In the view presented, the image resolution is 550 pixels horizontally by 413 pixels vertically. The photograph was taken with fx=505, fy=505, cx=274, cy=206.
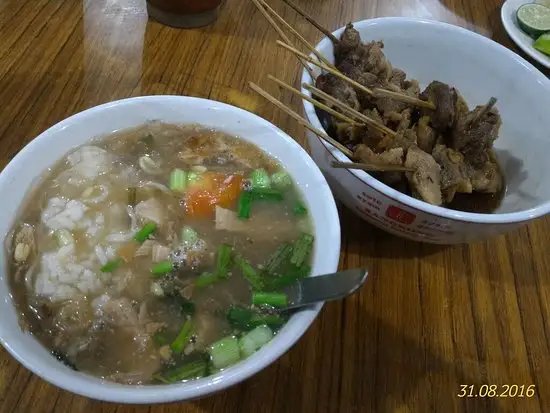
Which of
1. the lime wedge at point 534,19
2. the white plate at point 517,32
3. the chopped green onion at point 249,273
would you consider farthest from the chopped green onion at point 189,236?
the lime wedge at point 534,19

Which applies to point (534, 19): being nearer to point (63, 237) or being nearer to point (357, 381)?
point (357, 381)

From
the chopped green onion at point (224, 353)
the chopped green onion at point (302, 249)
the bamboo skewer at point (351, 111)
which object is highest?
the bamboo skewer at point (351, 111)

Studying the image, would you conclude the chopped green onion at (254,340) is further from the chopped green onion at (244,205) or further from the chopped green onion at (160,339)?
the chopped green onion at (244,205)

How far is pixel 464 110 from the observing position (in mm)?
1587

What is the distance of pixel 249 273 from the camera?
1.23 metres

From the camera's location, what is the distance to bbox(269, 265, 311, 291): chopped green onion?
1188 mm

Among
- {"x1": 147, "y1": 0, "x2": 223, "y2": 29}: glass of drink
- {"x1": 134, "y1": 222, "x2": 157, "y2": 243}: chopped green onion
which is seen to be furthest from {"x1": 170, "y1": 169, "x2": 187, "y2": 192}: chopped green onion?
{"x1": 147, "y1": 0, "x2": 223, "y2": 29}: glass of drink

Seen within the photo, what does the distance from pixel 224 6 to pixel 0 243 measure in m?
1.54

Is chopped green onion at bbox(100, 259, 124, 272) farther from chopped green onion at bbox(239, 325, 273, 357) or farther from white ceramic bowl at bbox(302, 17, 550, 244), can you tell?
white ceramic bowl at bbox(302, 17, 550, 244)

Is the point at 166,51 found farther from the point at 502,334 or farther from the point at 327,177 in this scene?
the point at 502,334

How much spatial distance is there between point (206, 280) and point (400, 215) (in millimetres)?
536

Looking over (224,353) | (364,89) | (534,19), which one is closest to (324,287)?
(224,353)

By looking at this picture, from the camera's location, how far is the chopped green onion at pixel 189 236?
4.18 feet

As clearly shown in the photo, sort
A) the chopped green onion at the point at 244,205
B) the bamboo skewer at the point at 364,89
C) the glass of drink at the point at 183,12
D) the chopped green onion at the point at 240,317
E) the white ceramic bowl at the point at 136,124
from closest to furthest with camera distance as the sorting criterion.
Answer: the white ceramic bowl at the point at 136,124 → the chopped green onion at the point at 240,317 → the chopped green onion at the point at 244,205 → the bamboo skewer at the point at 364,89 → the glass of drink at the point at 183,12
